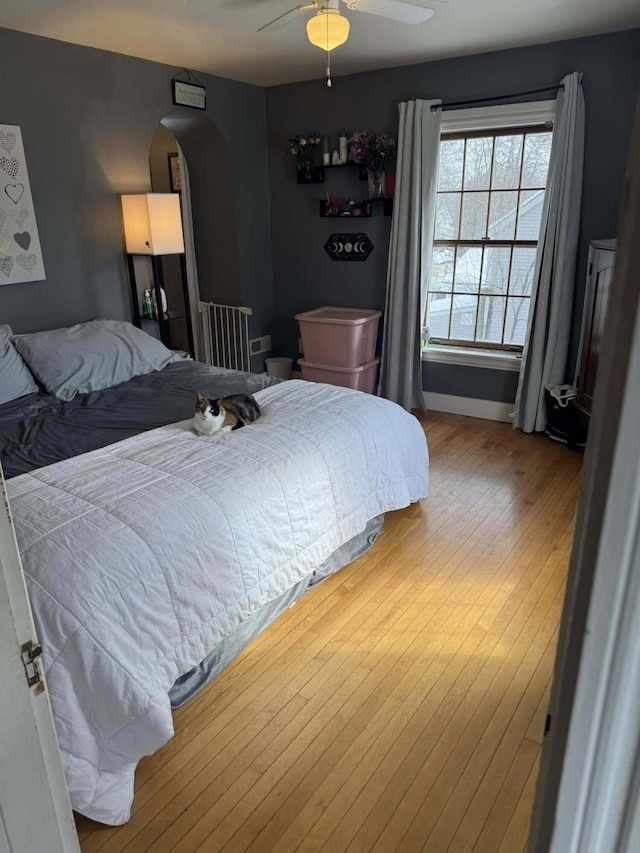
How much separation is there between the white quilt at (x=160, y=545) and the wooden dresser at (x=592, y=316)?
1.54 metres

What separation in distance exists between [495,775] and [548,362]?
2.94 m

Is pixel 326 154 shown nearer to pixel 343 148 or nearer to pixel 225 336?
pixel 343 148

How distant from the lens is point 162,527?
1.82 metres

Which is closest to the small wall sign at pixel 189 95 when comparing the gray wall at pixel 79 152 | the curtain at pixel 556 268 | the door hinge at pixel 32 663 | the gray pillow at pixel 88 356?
the gray wall at pixel 79 152

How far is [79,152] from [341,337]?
2073 millimetres

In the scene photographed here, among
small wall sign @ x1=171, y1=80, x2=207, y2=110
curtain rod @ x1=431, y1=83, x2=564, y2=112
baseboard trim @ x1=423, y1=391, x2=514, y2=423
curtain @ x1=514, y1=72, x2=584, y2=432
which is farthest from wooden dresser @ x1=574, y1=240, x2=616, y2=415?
small wall sign @ x1=171, y1=80, x2=207, y2=110

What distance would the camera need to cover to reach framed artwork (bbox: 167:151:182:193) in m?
5.02

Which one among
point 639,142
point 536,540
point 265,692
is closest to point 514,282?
point 536,540

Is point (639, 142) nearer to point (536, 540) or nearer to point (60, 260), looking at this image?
point (536, 540)

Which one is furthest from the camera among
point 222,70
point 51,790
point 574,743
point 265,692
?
point 222,70

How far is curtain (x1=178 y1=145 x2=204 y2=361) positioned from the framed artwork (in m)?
0.15

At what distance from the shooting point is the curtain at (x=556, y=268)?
3.63 meters

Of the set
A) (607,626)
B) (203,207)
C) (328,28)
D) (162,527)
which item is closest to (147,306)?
(203,207)

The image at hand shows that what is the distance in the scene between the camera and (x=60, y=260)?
144 inches
